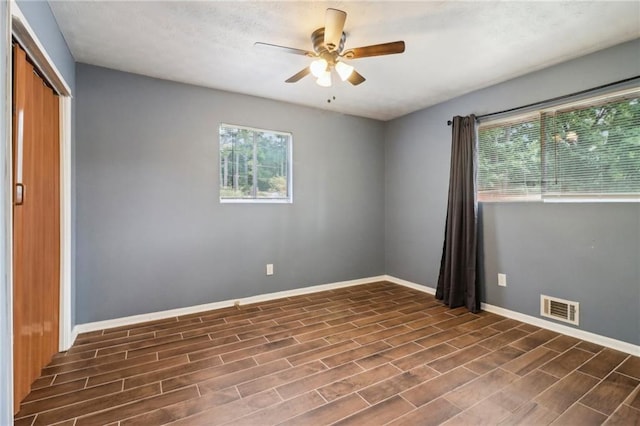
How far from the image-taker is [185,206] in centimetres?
322

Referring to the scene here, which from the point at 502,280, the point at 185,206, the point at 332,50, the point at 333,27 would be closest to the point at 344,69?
the point at 332,50

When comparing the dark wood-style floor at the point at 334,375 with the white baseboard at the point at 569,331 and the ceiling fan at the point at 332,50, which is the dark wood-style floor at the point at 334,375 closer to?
the white baseboard at the point at 569,331

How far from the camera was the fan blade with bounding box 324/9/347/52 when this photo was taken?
1737 millimetres

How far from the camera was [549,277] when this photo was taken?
2.85 m

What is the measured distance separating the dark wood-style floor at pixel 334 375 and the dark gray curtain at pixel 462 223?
36 centimetres

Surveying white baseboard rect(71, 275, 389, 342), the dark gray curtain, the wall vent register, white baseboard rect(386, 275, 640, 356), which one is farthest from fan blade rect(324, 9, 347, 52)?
white baseboard rect(386, 275, 640, 356)

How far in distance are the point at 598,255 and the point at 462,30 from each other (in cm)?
215

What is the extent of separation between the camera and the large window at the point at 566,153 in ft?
7.95

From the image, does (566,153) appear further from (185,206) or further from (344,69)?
(185,206)

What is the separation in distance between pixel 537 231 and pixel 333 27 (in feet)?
8.64

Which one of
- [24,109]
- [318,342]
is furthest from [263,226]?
[24,109]

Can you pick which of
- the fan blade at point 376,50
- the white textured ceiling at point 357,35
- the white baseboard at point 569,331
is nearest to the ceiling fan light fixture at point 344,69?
the fan blade at point 376,50

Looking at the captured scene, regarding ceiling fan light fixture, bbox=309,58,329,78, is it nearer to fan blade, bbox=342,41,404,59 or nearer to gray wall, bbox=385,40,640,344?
fan blade, bbox=342,41,404,59

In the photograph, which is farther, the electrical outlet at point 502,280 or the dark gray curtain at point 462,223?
the dark gray curtain at point 462,223
